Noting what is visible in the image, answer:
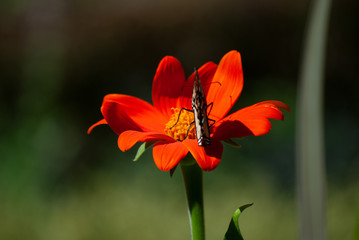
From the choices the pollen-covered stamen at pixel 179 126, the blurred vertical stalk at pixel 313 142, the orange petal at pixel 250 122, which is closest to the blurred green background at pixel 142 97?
the pollen-covered stamen at pixel 179 126

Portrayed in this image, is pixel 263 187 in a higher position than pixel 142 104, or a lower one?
lower

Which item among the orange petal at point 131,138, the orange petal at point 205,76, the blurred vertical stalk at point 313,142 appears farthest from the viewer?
the orange petal at point 205,76

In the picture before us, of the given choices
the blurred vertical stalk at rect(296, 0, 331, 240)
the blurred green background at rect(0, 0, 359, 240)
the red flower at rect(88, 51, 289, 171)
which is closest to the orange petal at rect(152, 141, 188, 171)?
the red flower at rect(88, 51, 289, 171)

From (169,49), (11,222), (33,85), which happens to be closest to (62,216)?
(11,222)

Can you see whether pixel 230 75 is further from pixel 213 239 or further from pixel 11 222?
pixel 11 222

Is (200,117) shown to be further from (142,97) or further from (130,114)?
(142,97)

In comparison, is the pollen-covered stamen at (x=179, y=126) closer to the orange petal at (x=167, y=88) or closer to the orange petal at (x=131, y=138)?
the orange petal at (x=167, y=88)
